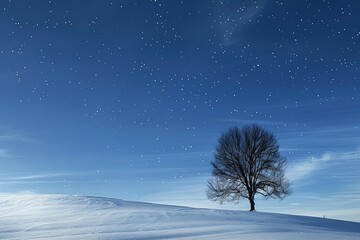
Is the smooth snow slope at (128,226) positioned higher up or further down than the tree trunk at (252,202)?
further down

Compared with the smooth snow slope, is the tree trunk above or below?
above

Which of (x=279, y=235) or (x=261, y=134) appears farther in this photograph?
(x=261, y=134)

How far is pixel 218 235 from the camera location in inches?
545

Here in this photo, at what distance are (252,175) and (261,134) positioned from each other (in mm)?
3769

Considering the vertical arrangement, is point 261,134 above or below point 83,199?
above

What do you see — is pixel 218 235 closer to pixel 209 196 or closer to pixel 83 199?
pixel 83 199

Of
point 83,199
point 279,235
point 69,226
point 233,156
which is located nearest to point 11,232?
point 69,226

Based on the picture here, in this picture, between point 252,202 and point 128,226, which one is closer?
point 128,226

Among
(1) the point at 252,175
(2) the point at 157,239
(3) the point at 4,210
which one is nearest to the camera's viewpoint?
(2) the point at 157,239

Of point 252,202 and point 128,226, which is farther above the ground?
point 252,202

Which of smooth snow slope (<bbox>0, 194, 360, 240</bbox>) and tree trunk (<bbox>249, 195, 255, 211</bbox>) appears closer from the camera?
smooth snow slope (<bbox>0, 194, 360, 240</bbox>)

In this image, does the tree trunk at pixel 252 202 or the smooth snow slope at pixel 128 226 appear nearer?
the smooth snow slope at pixel 128 226

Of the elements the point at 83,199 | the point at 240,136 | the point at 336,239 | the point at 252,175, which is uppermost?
the point at 240,136

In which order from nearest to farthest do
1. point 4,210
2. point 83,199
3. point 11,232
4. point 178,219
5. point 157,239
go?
point 157,239
point 11,232
point 178,219
point 4,210
point 83,199
